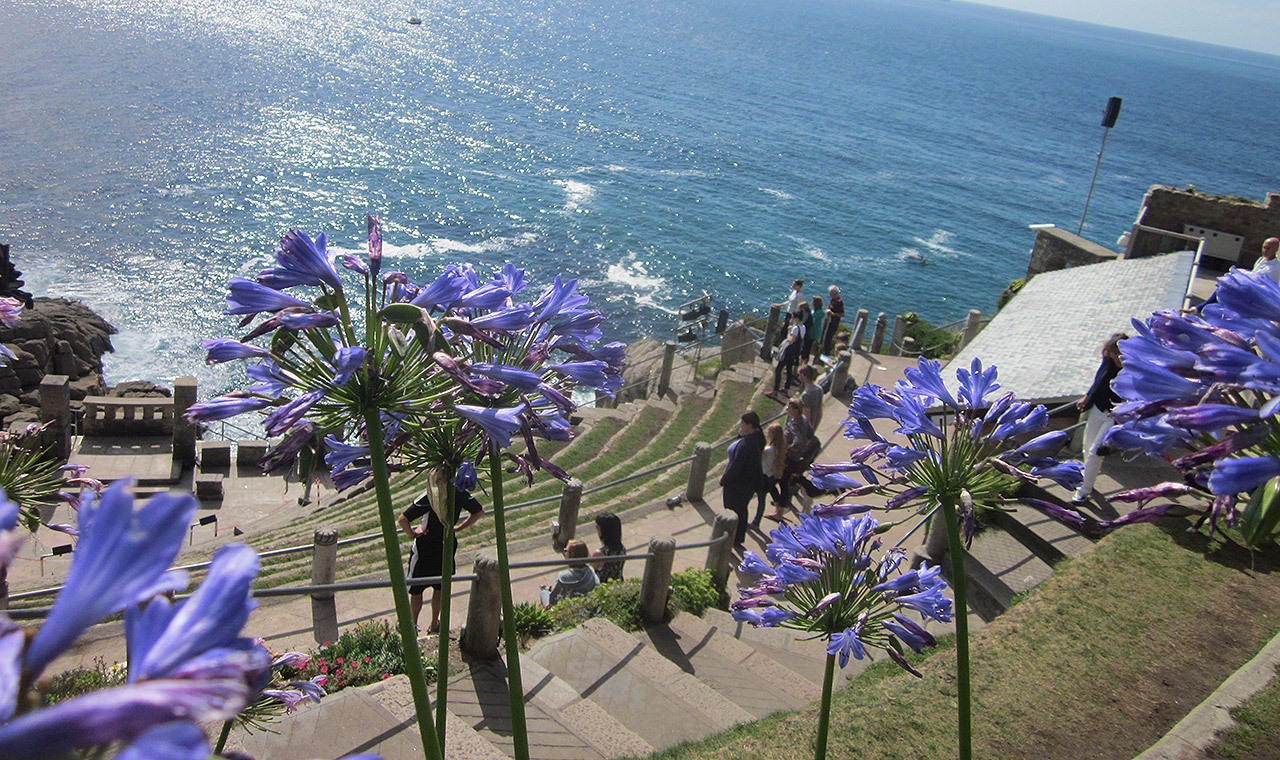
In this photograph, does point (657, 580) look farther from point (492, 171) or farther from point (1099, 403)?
A: point (492, 171)

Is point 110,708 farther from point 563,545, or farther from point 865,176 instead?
point 865,176

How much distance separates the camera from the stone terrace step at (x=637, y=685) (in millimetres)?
7449

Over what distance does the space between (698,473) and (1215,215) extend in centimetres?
1970

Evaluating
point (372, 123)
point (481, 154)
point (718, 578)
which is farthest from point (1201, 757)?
point (372, 123)

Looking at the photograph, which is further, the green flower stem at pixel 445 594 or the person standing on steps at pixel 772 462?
the person standing on steps at pixel 772 462

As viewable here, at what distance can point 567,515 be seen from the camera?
12195mm

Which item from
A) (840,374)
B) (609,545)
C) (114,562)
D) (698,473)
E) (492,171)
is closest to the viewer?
(114,562)

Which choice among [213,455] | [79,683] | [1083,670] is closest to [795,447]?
[1083,670]

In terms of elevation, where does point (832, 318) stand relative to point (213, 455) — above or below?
above

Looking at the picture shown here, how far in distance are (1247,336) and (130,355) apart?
37438mm

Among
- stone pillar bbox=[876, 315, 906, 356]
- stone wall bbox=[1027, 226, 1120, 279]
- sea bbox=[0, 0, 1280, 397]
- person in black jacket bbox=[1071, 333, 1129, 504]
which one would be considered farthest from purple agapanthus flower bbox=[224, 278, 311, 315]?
sea bbox=[0, 0, 1280, 397]

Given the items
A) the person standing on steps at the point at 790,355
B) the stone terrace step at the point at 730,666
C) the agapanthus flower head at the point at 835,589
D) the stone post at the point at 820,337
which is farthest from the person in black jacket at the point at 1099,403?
the stone post at the point at 820,337

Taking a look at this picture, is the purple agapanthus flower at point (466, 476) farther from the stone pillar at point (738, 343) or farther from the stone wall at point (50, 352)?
the stone wall at point (50, 352)

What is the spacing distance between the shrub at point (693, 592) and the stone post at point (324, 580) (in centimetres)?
381
